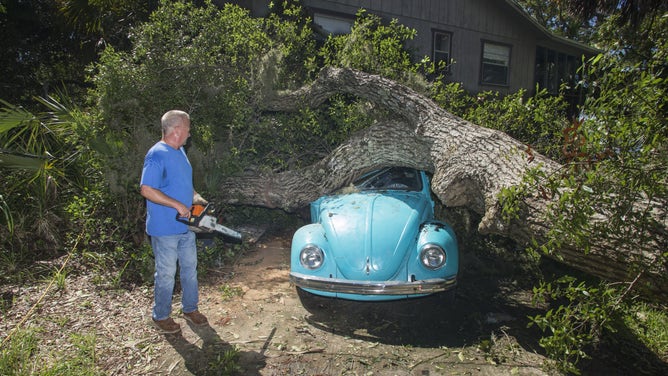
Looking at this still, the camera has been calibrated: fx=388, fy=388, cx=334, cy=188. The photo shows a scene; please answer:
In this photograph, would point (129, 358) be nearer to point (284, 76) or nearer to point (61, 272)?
point (61, 272)

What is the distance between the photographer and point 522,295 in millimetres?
4547

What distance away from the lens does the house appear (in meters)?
10.9

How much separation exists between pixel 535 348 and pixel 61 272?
501cm

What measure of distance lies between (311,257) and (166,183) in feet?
4.91

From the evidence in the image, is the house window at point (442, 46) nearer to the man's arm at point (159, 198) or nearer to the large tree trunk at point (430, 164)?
the large tree trunk at point (430, 164)

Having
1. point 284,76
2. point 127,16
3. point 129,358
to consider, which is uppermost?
point 127,16

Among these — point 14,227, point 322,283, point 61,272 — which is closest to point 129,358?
point 322,283

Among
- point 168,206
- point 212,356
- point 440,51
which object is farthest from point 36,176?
point 440,51

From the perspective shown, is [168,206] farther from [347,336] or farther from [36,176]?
[36,176]

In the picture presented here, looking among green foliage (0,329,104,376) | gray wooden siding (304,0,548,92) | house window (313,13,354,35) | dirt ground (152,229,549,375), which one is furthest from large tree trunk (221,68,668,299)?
gray wooden siding (304,0,548,92)

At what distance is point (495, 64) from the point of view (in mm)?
13648

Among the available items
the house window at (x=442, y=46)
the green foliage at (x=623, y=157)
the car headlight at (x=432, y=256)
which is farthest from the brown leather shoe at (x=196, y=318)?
the house window at (x=442, y=46)

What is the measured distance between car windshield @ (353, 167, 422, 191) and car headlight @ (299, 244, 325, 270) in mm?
1513

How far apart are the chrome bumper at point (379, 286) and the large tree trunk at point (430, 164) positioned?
2.97 ft
